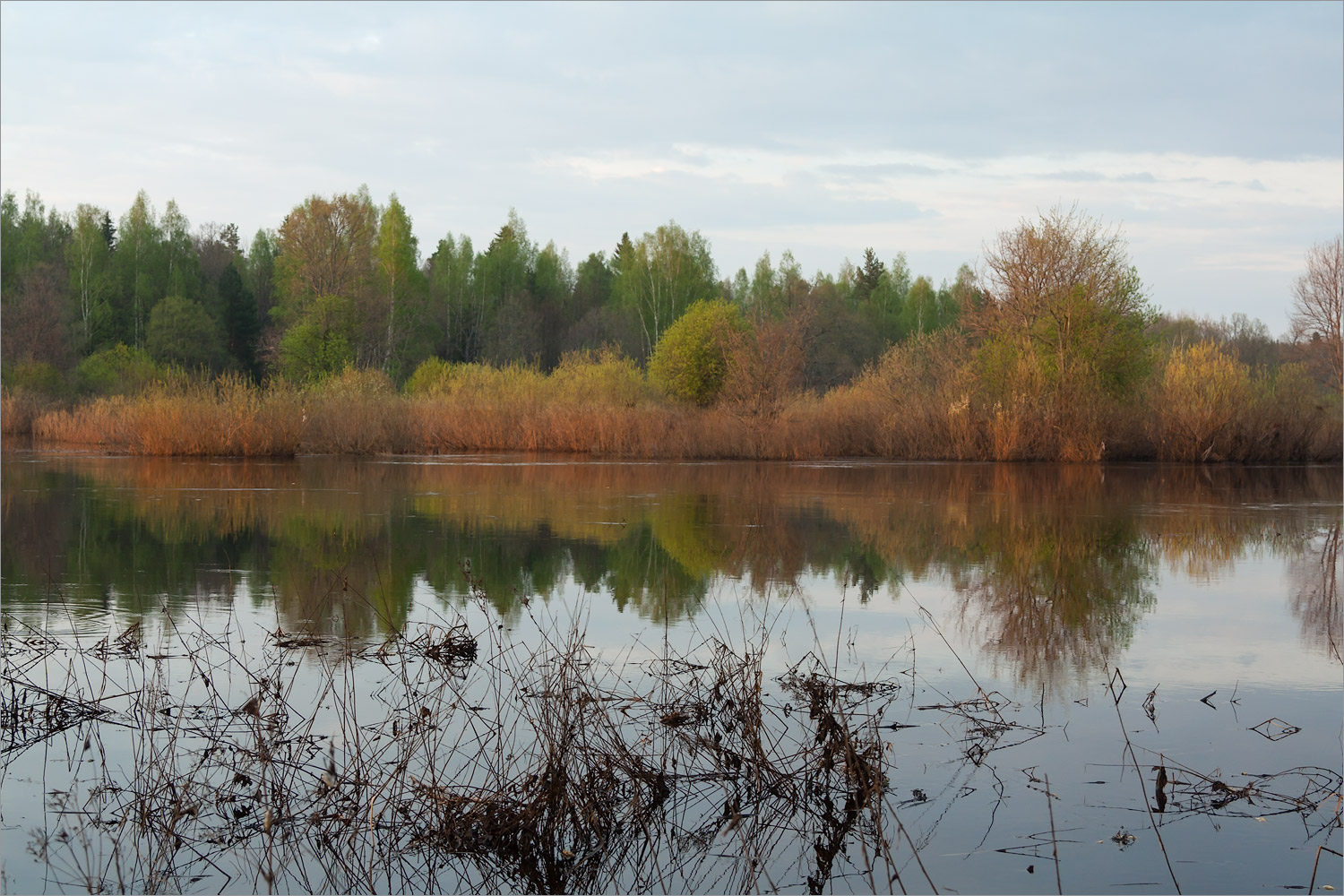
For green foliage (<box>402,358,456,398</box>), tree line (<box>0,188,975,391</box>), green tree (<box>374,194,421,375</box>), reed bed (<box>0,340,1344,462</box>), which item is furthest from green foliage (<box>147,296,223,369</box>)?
reed bed (<box>0,340,1344,462</box>)

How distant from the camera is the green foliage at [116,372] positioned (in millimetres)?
41500

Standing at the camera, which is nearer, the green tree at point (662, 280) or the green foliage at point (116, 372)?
the green foliage at point (116, 372)

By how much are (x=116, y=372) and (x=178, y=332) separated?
29.2 ft

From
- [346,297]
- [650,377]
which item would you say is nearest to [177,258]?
[346,297]

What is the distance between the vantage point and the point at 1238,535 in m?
13.4

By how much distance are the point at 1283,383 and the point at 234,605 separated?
91.9ft

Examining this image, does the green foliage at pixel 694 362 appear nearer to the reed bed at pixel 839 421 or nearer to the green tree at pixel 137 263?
the reed bed at pixel 839 421

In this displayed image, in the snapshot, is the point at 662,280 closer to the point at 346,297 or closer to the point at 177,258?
the point at 346,297

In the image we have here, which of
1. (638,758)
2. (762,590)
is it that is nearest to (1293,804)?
(638,758)

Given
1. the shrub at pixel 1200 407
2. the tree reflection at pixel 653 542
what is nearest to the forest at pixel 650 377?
the shrub at pixel 1200 407

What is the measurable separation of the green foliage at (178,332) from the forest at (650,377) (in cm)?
10

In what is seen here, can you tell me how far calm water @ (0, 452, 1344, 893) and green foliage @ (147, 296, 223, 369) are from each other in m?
41.7

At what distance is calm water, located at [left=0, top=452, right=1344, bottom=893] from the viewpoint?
424 cm

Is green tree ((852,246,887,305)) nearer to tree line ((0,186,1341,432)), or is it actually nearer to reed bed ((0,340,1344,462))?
tree line ((0,186,1341,432))
